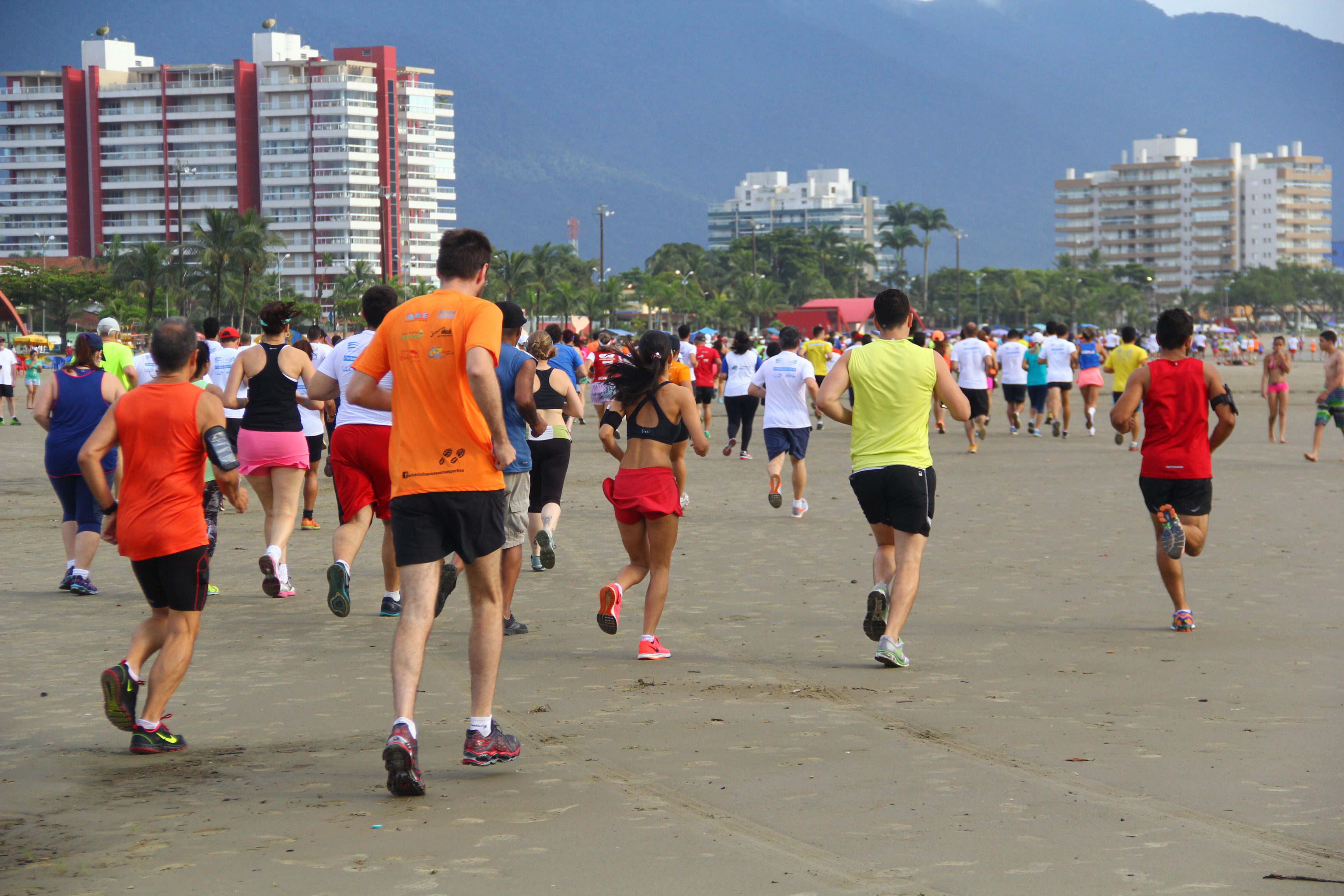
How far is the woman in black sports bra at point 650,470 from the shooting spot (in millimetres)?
6859

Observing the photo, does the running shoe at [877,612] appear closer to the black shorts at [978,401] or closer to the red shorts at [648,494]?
the red shorts at [648,494]

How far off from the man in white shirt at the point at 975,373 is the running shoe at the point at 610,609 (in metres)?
13.7

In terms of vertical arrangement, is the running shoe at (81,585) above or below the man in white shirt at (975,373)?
below

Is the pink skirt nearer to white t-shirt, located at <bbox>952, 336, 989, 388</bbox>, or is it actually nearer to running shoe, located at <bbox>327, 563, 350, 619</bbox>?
running shoe, located at <bbox>327, 563, 350, 619</bbox>

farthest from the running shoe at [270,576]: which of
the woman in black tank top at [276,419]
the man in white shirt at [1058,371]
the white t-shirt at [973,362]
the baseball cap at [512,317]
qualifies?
the man in white shirt at [1058,371]

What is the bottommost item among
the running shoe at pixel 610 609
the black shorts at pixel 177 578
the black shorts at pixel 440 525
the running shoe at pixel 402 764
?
the running shoe at pixel 402 764

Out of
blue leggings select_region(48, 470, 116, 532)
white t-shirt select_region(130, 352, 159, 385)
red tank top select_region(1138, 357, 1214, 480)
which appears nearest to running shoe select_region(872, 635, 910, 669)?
red tank top select_region(1138, 357, 1214, 480)

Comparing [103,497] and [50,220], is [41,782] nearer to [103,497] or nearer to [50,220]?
[103,497]

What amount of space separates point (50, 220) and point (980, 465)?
131 metres

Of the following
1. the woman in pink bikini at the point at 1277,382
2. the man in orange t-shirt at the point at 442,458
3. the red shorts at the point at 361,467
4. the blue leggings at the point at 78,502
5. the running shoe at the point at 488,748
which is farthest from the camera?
the woman in pink bikini at the point at 1277,382

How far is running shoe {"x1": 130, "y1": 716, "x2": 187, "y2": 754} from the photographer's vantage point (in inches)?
206

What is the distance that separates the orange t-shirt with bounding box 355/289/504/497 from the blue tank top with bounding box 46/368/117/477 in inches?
179

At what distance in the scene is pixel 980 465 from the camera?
17.9m

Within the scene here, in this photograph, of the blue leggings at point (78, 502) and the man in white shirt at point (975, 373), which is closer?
the blue leggings at point (78, 502)
